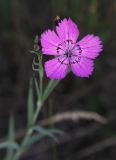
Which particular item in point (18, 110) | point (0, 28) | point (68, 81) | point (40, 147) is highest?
point (0, 28)

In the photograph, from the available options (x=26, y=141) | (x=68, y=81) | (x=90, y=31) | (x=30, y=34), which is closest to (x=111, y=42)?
(x=90, y=31)

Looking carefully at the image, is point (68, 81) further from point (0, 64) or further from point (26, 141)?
point (26, 141)

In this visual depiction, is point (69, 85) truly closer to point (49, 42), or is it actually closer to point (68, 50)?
point (68, 50)

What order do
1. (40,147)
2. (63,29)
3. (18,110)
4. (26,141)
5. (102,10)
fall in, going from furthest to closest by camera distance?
1. (102,10)
2. (18,110)
3. (40,147)
4. (26,141)
5. (63,29)

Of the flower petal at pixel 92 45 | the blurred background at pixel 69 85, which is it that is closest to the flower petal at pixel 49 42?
the flower petal at pixel 92 45

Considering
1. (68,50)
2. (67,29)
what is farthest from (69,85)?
(67,29)

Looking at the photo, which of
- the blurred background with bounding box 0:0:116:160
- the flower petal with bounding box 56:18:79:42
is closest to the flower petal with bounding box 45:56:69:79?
the flower petal with bounding box 56:18:79:42

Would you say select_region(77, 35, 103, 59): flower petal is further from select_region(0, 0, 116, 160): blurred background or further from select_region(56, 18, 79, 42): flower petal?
select_region(0, 0, 116, 160): blurred background
